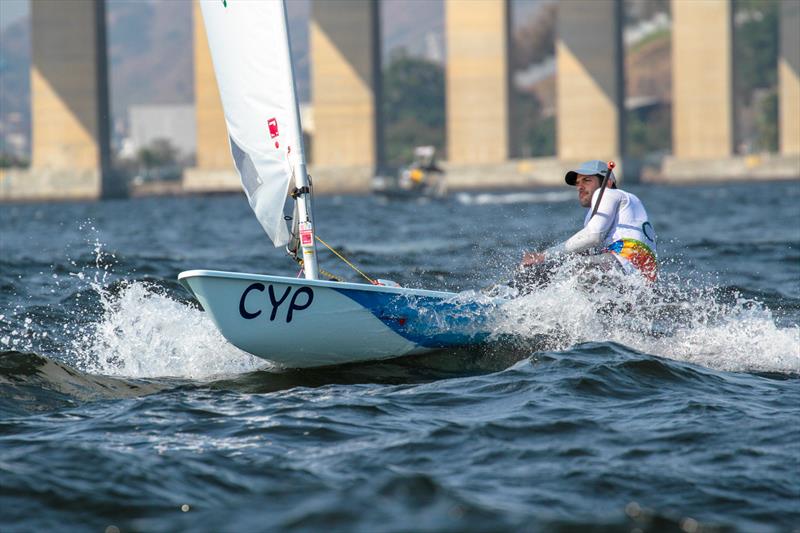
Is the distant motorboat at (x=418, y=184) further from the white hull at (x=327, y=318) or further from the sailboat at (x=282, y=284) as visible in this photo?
the white hull at (x=327, y=318)

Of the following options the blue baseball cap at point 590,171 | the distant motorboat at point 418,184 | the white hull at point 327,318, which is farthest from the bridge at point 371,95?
the white hull at point 327,318

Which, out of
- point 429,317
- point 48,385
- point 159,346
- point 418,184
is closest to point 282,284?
point 429,317

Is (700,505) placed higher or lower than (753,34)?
lower

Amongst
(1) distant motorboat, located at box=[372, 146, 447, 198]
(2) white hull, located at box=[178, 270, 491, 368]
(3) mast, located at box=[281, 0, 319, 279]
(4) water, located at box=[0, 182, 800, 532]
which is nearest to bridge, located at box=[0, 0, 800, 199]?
(1) distant motorboat, located at box=[372, 146, 447, 198]

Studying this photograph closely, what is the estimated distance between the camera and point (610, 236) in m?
8.98

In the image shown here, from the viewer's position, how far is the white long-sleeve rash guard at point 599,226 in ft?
29.0

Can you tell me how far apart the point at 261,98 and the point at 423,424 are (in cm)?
323

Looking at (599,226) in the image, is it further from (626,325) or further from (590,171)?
(626,325)

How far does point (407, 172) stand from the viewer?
56000 millimetres

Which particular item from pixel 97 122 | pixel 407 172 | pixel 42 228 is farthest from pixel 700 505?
pixel 97 122

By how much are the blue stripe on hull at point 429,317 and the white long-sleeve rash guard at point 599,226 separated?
83cm

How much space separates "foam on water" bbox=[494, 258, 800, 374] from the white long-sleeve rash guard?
0.21 m

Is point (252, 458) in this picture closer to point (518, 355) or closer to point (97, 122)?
point (518, 355)

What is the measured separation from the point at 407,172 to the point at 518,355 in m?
47.7
